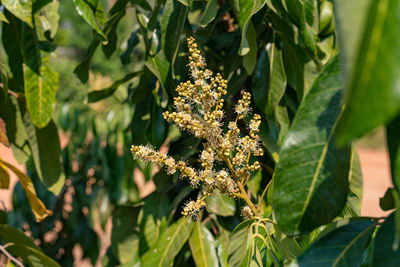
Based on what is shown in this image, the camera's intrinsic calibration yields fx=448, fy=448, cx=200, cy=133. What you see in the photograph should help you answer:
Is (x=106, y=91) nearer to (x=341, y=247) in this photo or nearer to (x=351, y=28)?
(x=341, y=247)

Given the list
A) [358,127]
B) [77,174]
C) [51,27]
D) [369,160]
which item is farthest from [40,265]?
[369,160]

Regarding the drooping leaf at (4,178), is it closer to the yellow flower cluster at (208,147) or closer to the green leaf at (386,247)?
the yellow flower cluster at (208,147)

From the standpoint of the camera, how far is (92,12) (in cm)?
97

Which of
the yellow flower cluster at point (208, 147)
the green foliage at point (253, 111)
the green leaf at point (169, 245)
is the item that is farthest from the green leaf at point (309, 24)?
the green leaf at point (169, 245)

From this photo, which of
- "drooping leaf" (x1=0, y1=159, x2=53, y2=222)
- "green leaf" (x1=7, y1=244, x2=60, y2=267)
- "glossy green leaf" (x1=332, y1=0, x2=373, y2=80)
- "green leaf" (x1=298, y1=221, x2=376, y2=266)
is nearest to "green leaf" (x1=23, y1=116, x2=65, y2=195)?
"drooping leaf" (x1=0, y1=159, x2=53, y2=222)

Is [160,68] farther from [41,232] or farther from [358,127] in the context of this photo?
[41,232]

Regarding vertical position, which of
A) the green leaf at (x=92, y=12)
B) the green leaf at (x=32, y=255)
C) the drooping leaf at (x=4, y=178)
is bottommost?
the green leaf at (x=32, y=255)

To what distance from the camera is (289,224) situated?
0.54 metres

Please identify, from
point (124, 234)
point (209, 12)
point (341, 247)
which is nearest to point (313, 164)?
point (341, 247)

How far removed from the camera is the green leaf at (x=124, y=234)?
4.42 feet

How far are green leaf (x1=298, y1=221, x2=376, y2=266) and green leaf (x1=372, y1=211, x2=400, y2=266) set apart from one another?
0.04 metres

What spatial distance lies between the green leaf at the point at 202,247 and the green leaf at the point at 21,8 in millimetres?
629

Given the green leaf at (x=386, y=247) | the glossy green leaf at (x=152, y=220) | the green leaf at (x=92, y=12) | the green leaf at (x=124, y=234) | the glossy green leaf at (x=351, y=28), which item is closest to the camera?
the glossy green leaf at (x=351, y=28)

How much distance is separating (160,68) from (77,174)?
1.59 m
